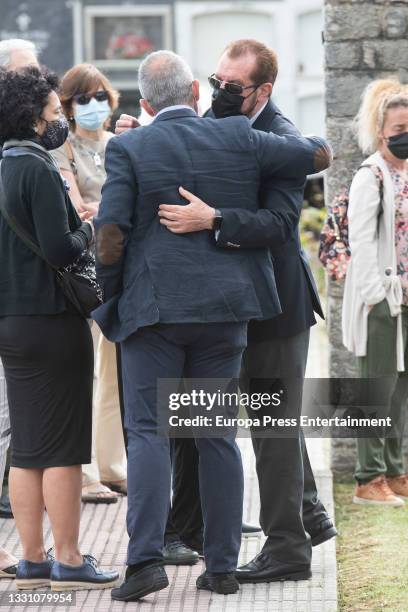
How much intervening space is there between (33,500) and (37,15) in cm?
1964

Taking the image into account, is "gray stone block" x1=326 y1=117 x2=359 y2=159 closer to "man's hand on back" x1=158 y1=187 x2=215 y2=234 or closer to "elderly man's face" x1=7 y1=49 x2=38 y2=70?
"elderly man's face" x1=7 y1=49 x2=38 y2=70

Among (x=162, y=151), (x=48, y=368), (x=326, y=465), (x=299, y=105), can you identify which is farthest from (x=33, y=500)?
(x=299, y=105)

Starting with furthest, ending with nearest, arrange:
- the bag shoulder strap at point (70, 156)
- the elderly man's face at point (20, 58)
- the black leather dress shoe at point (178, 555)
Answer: the bag shoulder strap at point (70, 156) < the elderly man's face at point (20, 58) < the black leather dress shoe at point (178, 555)

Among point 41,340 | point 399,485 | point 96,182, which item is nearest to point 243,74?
point 41,340

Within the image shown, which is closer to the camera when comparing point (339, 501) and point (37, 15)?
point (339, 501)

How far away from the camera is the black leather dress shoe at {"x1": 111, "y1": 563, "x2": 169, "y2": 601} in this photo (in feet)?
15.8

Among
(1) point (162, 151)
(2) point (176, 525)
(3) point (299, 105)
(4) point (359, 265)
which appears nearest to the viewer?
(1) point (162, 151)

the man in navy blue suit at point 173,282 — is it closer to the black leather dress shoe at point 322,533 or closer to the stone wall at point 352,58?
the black leather dress shoe at point 322,533

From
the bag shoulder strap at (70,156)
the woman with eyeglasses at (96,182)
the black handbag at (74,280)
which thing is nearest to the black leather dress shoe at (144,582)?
the black handbag at (74,280)

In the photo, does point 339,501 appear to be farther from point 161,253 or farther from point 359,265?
point 161,253

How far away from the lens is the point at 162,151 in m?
4.72

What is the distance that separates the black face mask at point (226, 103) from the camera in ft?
16.6

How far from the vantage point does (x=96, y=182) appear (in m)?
6.46

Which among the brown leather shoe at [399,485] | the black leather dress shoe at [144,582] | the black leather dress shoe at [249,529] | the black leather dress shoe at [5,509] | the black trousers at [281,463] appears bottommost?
the brown leather shoe at [399,485]
